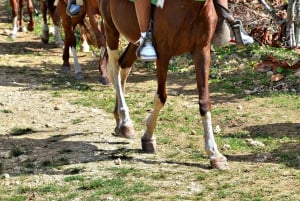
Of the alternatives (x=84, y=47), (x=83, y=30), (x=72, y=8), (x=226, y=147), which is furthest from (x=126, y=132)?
(x=84, y=47)

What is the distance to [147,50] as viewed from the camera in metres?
6.81

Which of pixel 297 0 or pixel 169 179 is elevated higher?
pixel 297 0

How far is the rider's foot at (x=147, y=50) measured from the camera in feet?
22.3

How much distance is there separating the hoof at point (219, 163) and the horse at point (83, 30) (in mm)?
5342

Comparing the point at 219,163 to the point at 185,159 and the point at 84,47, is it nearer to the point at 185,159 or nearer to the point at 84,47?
the point at 185,159

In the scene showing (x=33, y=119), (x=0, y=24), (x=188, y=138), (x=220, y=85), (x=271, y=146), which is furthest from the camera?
(x=0, y=24)

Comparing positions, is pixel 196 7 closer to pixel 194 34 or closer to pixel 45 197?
pixel 194 34

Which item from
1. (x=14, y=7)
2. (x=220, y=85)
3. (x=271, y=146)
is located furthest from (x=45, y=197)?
(x=14, y=7)

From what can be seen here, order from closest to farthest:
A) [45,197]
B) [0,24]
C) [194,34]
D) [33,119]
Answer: [45,197] → [194,34] → [33,119] → [0,24]

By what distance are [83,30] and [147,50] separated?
6.88 metres

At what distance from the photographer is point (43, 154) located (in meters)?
7.75

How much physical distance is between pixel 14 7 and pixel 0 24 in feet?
5.83

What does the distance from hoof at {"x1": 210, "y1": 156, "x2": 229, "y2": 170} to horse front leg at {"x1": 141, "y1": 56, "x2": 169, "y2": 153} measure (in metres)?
0.93

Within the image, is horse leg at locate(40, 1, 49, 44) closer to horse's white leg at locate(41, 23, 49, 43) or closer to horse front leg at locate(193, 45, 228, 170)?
horse's white leg at locate(41, 23, 49, 43)
